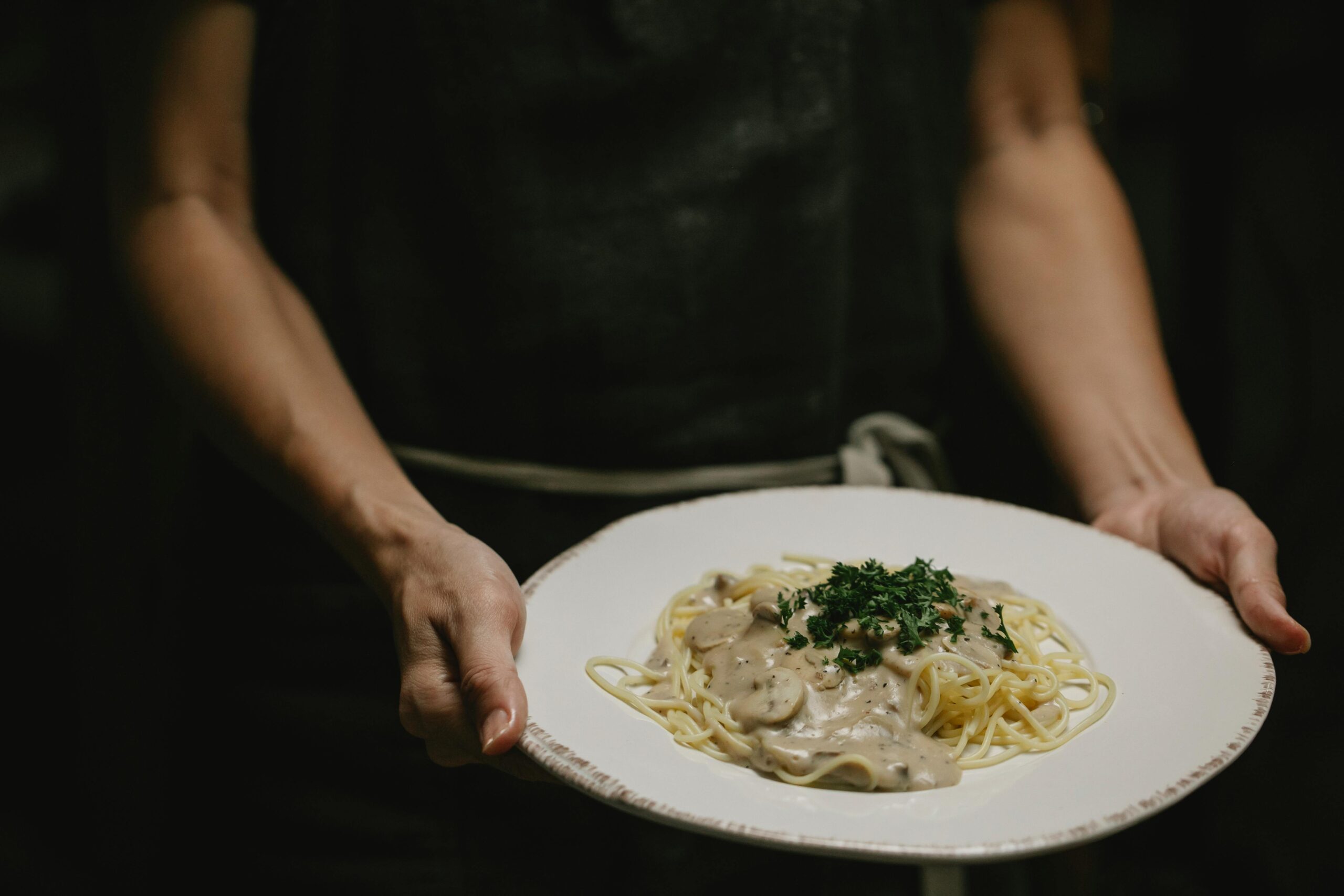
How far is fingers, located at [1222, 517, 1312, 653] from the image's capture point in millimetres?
1404

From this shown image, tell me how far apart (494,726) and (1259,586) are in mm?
1227

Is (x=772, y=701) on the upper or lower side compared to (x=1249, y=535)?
lower

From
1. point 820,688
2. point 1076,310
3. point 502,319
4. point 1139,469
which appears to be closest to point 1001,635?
point 820,688

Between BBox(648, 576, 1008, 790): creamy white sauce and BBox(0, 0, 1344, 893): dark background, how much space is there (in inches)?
52.8

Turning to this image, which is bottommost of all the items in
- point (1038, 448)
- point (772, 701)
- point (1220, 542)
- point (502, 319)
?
point (1038, 448)

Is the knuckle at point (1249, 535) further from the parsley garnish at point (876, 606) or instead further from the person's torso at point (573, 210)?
the person's torso at point (573, 210)

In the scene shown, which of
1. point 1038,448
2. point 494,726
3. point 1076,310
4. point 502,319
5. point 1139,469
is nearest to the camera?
point 494,726

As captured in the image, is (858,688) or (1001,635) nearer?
(858,688)

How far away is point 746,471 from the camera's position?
2.22m

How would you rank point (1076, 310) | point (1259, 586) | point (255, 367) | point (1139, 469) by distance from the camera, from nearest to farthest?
point (1259, 586)
point (255, 367)
point (1139, 469)
point (1076, 310)

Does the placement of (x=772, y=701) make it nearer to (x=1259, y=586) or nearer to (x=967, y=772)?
→ (x=967, y=772)

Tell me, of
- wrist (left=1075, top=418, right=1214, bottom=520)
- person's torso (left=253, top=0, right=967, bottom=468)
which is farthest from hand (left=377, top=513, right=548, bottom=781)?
wrist (left=1075, top=418, right=1214, bottom=520)

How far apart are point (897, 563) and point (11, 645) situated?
3041mm

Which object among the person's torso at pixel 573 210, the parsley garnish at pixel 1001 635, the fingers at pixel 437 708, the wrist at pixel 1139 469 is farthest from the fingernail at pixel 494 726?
the wrist at pixel 1139 469
